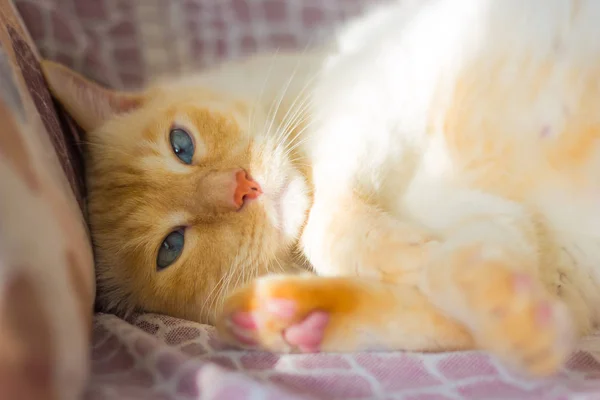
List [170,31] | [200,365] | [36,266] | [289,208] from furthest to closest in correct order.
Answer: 1. [170,31]
2. [289,208]
3. [200,365]
4. [36,266]

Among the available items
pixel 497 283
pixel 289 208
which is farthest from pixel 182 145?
pixel 497 283

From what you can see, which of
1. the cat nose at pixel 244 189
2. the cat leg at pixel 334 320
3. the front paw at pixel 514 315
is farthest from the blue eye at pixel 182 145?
the front paw at pixel 514 315

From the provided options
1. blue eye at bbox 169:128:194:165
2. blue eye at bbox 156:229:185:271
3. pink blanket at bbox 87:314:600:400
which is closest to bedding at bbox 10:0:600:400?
pink blanket at bbox 87:314:600:400

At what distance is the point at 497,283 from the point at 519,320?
0.06 metres

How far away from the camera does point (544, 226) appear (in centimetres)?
94

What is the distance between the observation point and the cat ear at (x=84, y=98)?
1.20m

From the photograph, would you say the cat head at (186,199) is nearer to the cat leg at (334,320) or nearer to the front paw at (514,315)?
the cat leg at (334,320)

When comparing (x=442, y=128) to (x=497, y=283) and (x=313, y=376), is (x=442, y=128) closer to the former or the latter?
(x=497, y=283)

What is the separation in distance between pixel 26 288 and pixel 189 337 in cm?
36

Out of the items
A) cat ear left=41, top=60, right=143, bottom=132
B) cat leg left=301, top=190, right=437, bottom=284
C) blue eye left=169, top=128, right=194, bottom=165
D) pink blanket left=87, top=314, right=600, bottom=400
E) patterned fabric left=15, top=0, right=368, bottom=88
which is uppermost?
patterned fabric left=15, top=0, right=368, bottom=88

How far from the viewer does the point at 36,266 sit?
2.19 feet

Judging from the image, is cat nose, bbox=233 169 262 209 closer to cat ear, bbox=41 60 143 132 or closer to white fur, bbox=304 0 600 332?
white fur, bbox=304 0 600 332

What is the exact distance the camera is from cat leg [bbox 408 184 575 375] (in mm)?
674

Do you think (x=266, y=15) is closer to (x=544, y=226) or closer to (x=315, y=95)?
(x=315, y=95)
